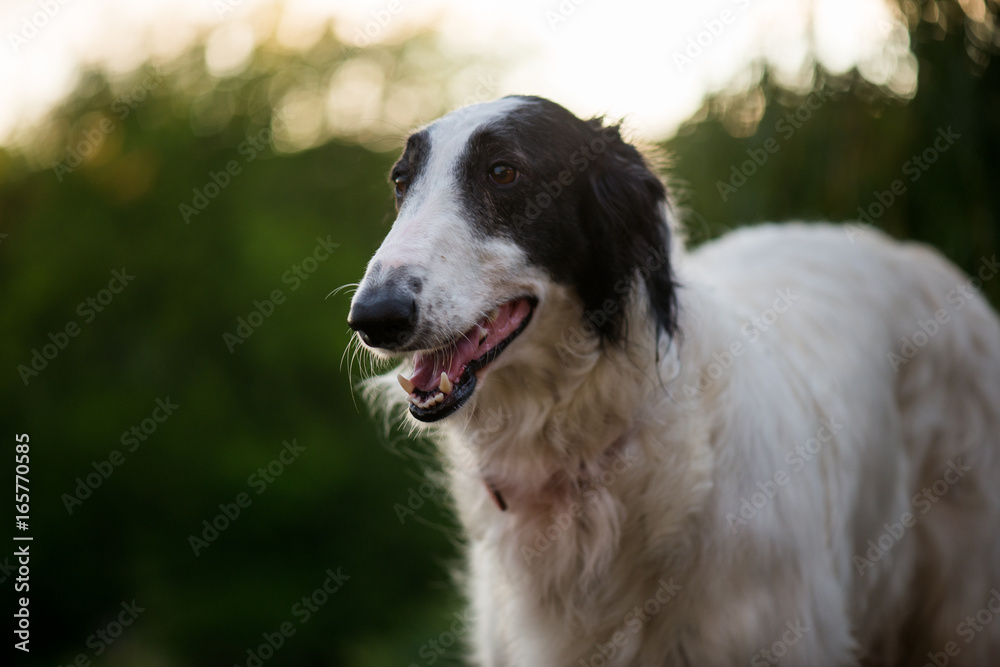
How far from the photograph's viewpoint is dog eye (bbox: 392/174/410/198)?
9.94 feet

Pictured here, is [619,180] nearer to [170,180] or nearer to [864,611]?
[864,611]

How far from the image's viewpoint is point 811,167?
5199mm

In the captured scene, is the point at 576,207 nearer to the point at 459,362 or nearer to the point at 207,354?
the point at 459,362

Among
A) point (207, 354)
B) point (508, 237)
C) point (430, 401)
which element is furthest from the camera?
point (207, 354)

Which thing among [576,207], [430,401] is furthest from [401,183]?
[430,401]

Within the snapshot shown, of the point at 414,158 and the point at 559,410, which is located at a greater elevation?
the point at 414,158

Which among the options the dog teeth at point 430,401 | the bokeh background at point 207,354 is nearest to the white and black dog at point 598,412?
the dog teeth at point 430,401

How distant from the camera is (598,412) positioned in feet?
9.16

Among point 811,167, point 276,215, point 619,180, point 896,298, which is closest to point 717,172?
point 811,167

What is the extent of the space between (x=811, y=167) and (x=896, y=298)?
1.62m

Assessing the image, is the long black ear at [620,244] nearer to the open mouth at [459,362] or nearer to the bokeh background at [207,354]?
the open mouth at [459,362]

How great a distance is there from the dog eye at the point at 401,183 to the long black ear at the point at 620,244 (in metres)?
0.69

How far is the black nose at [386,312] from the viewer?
92.0 inches

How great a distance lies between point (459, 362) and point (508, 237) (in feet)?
1.56
